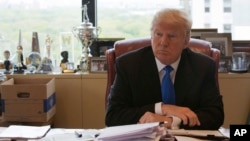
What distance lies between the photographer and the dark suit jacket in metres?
2.05

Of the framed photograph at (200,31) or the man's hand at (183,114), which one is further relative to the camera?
the framed photograph at (200,31)

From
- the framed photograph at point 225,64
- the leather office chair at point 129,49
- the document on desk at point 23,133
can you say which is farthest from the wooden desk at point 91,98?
the document on desk at point 23,133

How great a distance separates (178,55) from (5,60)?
1.77 meters

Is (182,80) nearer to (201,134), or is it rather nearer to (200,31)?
(201,134)

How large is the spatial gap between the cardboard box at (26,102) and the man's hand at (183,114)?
46.8 inches

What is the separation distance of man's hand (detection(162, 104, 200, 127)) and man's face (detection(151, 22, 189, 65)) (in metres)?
0.29

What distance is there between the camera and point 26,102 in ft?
9.45

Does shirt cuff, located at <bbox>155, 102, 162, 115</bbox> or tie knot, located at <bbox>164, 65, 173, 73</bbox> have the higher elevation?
tie knot, located at <bbox>164, 65, 173, 73</bbox>

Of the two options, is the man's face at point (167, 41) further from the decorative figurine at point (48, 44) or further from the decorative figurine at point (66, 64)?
the decorative figurine at point (48, 44)

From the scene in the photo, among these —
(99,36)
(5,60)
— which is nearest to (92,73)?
(99,36)

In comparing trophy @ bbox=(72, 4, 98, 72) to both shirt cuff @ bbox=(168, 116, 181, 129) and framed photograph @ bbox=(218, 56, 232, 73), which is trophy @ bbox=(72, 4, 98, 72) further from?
shirt cuff @ bbox=(168, 116, 181, 129)

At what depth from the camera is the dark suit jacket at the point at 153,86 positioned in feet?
6.73

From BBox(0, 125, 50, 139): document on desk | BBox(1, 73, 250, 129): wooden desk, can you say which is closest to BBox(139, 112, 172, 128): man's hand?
BBox(0, 125, 50, 139): document on desk

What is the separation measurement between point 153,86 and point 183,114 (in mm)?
266
